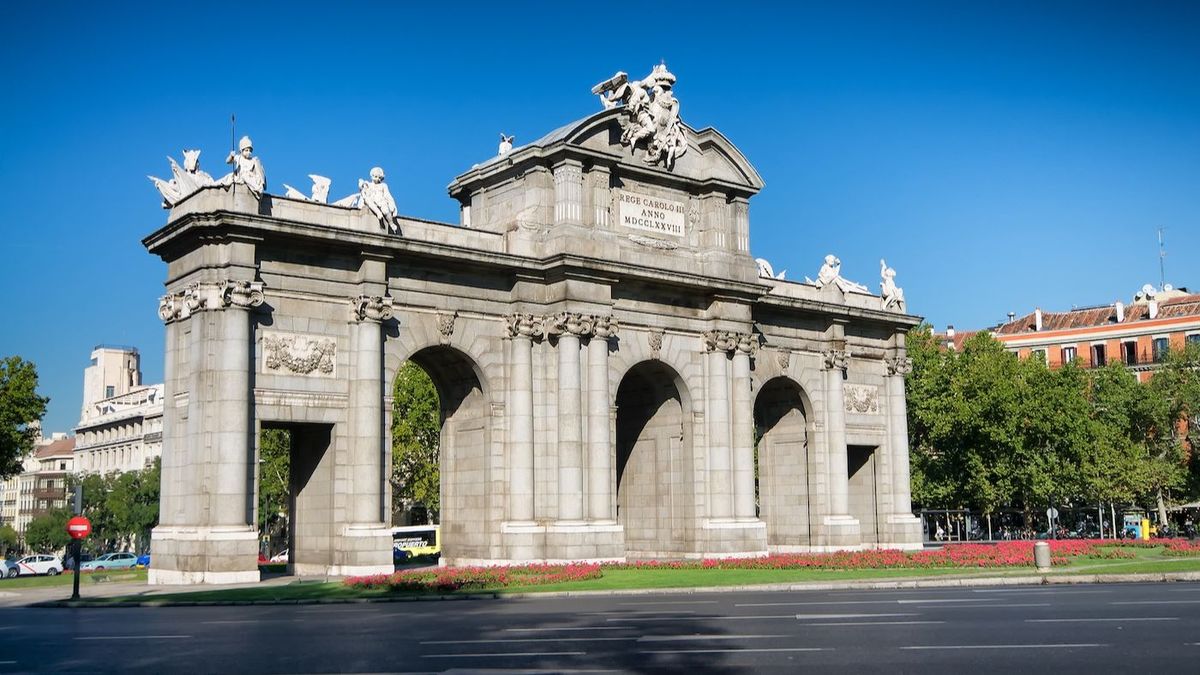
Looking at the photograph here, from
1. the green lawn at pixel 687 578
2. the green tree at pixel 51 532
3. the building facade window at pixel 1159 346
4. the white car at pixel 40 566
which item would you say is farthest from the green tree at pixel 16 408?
the building facade window at pixel 1159 346

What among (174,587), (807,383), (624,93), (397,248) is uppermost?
(624,93)

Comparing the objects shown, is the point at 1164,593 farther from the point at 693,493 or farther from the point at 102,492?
the point at 102,492

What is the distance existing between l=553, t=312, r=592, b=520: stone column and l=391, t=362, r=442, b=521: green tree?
35.7 meters

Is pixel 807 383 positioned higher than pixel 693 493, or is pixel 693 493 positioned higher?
pixel 807 383

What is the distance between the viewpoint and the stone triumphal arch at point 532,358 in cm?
3894

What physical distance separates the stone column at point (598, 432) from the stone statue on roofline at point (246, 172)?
13034 mm

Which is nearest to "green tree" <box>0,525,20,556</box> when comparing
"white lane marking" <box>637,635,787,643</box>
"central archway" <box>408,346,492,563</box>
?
"central archway" <box>408,346,492,563</box>

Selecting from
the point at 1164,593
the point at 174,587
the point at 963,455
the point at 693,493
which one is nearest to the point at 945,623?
the point at 1164,593

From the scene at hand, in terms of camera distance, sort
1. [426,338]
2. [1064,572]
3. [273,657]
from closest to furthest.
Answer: [273,657], [1064,572], [426,338]

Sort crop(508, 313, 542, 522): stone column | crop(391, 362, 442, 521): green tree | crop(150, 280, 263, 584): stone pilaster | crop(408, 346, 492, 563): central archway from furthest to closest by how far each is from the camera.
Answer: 1. crop(391, 362, 442, 521): green tree
2. crop(408, 346, 492, 563): central archway
3. crop(508, 313, 542, 522): stone column
4. crop(150, 280, 263, 584): stone pilaster

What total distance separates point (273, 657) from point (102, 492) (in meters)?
113

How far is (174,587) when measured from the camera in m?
36.5

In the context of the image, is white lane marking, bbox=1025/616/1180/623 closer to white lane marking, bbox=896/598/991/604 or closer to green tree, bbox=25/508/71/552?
white lane marking, bbox=896/598/991/604

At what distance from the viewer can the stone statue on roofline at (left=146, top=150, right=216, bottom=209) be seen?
134ft
